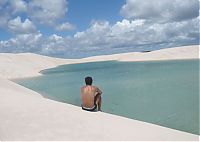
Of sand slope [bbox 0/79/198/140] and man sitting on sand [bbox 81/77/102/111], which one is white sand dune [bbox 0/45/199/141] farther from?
man sitting on sand [bbox 81/77/102/111]

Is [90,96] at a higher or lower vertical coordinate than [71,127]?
higher

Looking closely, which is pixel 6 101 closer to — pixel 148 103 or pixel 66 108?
pixel 66 108

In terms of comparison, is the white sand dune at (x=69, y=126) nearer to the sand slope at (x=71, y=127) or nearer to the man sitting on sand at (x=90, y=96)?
the sand slope at (x=71, y=127)

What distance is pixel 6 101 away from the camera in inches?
455

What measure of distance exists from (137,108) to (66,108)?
5615mm

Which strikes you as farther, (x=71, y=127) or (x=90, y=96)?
(x=90, y=96)

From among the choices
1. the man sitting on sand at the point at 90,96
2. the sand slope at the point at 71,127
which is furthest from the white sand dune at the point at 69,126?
the man sitting on sand at the point at 90,96

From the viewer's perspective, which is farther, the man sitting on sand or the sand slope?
the man sitting on sand

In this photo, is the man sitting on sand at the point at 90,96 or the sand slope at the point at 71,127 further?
the man sitting on sand at the point at 90,96

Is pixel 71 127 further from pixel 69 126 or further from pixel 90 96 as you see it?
pixel 90 96

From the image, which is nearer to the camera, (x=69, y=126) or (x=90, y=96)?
(x=69, y=126)

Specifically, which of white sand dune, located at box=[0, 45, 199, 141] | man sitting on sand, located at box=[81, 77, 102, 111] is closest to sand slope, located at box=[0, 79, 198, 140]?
white sand dune, located at box=[0, 45, 199, 141]

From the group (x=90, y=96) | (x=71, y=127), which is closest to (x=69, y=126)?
(x=71, y=127)

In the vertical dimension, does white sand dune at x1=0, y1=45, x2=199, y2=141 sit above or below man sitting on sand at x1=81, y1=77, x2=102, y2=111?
below
